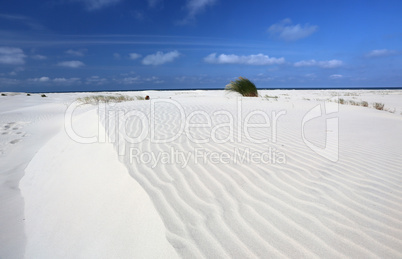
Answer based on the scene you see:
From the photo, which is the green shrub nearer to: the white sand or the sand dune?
the white sand

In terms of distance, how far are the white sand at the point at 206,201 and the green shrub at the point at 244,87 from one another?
32.7 feet

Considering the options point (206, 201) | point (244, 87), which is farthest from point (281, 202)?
point (244, 87)

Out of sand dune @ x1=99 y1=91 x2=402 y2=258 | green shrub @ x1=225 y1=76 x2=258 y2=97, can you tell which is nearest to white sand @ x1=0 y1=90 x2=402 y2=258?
sand dune @ x1=99 y1=91 x2=402 y2=258

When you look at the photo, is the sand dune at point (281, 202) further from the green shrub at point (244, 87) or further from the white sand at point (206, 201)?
the green shrub at point (244, 87)

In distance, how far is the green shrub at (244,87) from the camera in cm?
1402

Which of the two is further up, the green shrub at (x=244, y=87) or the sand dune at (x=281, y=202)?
the green shrub at (x=244, y=87)

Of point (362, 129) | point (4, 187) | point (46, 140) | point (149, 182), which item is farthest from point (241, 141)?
point (46, 140)

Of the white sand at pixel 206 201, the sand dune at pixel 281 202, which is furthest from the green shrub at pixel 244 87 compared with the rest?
the sand dune at pixel 281 202

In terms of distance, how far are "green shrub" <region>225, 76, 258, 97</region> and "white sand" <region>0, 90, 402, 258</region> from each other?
9.96 meters

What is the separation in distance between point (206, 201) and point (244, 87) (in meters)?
12.7

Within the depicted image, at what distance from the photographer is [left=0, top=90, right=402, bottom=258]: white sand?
65.9 inches

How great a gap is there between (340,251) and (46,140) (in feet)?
21.8

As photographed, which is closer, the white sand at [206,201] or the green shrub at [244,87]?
the white sand at [206,201]

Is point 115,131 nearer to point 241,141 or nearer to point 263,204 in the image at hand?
point 241,141
